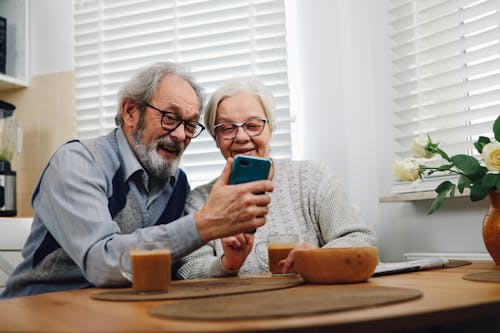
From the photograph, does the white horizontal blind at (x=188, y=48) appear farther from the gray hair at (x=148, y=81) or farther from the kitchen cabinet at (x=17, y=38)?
the gray hair at (x=148, y=81)

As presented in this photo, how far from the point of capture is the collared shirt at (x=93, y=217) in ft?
4.03

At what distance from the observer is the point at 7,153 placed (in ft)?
8.80

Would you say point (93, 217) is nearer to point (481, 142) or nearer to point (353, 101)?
point (481, 142)

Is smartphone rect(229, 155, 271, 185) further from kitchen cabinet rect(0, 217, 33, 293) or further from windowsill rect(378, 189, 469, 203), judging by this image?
kitchen cabinet rect(0, 217, 33, 293)

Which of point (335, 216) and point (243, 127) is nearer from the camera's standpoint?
point (335, 216)

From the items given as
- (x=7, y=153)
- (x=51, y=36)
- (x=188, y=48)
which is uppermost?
(x=51, y=36)

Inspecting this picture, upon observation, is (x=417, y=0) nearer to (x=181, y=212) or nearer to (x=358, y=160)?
(x=358, y=160)

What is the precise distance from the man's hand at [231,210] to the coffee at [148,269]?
19 centimetres

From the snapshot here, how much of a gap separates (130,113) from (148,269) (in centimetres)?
82

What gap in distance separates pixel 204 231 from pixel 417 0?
1.40m

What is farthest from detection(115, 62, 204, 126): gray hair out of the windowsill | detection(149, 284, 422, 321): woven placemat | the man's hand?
detection(149, 284, 422, 321): woven placemat

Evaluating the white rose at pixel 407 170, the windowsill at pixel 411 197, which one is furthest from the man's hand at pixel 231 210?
the windowsill at pixel 411 197

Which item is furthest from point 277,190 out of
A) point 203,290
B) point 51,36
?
point 51,36

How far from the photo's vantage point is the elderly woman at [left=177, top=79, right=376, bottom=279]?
168 cm
